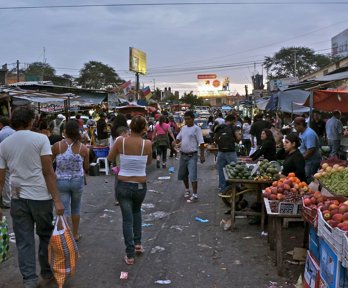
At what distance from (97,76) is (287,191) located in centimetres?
6420

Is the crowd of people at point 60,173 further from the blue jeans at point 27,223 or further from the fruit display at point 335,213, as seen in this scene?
the fruit display at point 335,213

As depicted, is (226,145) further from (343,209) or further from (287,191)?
(343,209)

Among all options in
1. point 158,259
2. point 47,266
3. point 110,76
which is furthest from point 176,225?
point 110,76

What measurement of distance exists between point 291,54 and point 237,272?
61811 mm

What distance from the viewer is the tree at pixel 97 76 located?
6606 centimetres

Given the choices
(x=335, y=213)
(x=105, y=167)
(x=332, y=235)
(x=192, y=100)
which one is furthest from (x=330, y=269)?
(x=192, y=100)

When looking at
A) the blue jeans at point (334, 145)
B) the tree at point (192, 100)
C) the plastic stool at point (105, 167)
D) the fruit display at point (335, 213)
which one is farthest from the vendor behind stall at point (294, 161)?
the tree at point (192, 100)

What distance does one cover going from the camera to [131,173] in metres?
5.27

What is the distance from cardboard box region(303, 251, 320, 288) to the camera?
4.04m

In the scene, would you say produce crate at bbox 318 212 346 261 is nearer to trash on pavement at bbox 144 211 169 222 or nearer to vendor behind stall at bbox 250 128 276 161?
trash on pavement at bbox 144 211 169 222

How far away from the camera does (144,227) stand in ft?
24.0

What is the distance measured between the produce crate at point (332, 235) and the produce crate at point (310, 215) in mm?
263

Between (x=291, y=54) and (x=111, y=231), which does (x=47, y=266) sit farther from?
(x=291, y=54)

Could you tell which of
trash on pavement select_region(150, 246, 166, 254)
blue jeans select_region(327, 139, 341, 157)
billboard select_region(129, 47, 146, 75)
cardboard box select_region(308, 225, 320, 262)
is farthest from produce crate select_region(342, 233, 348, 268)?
billboard select_region(129, 47, 146, 75)
